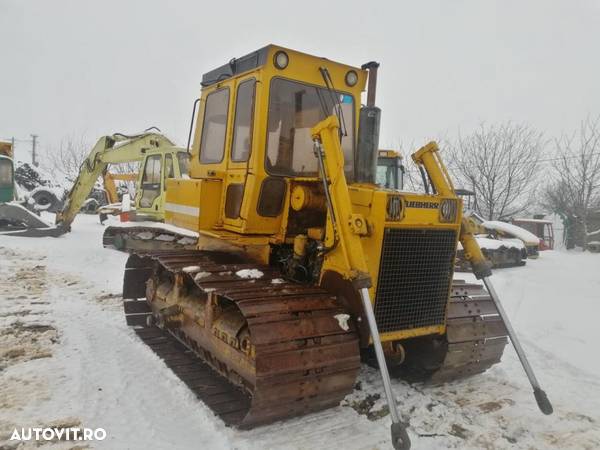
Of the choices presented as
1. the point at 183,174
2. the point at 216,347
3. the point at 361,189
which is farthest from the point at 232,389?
the point at 183,174

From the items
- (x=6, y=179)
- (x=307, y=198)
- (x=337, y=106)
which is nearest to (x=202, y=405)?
(x=307, y=198)

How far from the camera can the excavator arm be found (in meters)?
12.4

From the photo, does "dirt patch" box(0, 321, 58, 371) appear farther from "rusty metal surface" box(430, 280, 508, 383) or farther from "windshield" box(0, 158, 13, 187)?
"windshield" box(0, 158, 13, 187)

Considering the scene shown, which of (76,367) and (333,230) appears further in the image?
(76,367)

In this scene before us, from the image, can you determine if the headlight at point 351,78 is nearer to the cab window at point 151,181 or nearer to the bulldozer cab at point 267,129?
the bulldozer cab at point 267,129

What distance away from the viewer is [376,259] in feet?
12.1

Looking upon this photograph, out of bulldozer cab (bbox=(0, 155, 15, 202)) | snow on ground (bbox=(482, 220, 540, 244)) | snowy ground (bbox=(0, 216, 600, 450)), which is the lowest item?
snowy ground (bbox=(0, 216, 600, 450))

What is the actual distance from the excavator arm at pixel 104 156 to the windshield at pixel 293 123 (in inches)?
336

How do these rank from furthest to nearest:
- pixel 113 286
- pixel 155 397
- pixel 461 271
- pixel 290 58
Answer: pixel 461 271
pixel 113 286
pixel 290 58
pixel 155 397

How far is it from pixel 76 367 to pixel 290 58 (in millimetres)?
3441

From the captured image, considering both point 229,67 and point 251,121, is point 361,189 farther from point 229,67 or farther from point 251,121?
point 229,67

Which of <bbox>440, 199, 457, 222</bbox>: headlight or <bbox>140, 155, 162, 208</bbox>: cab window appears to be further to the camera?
<bbox>140, 155, 162, 208</bbox>: cab window

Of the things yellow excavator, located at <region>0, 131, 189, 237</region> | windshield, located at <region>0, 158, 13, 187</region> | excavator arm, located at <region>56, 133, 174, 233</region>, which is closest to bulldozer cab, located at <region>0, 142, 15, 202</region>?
windshield, located at <region>0, 158, 13, 187</region>

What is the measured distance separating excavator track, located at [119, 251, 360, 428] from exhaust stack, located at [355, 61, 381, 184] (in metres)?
1.20
